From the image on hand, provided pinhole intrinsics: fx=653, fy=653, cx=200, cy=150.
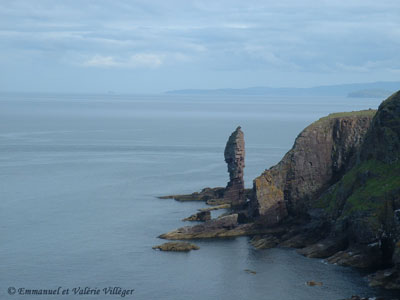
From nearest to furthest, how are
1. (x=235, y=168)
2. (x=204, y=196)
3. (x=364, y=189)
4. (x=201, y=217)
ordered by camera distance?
1. (x=364, y=189)
2. (x=201, y=217)
3. (x=235, y=168)
4. (x=204, y=196)

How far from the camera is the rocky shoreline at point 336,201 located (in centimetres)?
7081

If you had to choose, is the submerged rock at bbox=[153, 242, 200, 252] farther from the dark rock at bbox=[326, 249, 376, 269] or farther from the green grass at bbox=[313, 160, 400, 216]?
the green grass at bbox=[313, 160, 400, 216]

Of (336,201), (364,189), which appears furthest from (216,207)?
(364,189)

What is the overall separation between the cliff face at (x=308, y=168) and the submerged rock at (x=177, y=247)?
12435 mm

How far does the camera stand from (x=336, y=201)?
82.4 meters

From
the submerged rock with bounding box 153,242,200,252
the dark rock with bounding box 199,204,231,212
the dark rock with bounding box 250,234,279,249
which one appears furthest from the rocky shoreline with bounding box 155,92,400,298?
the submerged rock with bounding box 153,242,200,252

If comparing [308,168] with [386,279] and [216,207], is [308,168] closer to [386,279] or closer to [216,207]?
[216,207]

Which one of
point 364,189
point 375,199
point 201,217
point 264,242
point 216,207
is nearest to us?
point 375,199

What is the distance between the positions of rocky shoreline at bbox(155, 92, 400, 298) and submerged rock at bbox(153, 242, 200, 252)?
Result: 4.65 metres

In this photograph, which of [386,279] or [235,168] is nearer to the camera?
[386,279]

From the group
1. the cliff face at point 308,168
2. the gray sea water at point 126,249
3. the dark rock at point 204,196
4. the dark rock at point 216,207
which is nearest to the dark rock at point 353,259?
the gray sea water at point 126,249

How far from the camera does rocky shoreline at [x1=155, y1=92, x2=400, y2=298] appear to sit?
70.8 m

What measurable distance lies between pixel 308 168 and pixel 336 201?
11.7 meters

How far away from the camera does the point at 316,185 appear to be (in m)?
92.8
